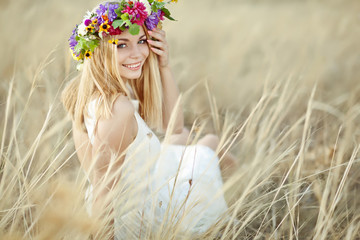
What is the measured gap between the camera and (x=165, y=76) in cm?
207

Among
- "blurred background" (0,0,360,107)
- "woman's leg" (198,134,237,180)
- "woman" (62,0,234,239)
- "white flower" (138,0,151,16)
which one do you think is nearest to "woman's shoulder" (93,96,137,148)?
"woman" (62,0,234,239)

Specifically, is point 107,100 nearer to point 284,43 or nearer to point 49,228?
point 49,228

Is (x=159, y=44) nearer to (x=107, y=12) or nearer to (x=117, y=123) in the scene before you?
(x=107, y=12)

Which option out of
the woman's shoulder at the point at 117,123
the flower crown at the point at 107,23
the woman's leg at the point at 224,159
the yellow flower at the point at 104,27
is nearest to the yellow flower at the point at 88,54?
the flower crown at the point at 107,23

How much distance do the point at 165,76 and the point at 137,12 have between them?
1.50ft

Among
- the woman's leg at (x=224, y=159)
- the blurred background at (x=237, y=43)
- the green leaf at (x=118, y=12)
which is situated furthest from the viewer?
the blurred background at (x=237, y=43)

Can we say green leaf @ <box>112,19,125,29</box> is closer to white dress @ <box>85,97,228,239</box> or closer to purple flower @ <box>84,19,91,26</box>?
purple flower @ <box>84,19,91,26</box>

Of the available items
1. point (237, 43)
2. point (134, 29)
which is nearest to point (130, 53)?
point (134, 29)

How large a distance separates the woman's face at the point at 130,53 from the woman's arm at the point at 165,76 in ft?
0.17

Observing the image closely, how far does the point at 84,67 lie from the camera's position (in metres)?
1.73

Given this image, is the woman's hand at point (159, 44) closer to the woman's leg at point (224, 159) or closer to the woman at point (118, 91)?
the woman at point (118, 91)

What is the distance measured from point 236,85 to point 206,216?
6.11 feet

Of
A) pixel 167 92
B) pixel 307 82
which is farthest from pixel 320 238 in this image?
pixel 307 82

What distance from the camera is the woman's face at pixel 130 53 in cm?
174
